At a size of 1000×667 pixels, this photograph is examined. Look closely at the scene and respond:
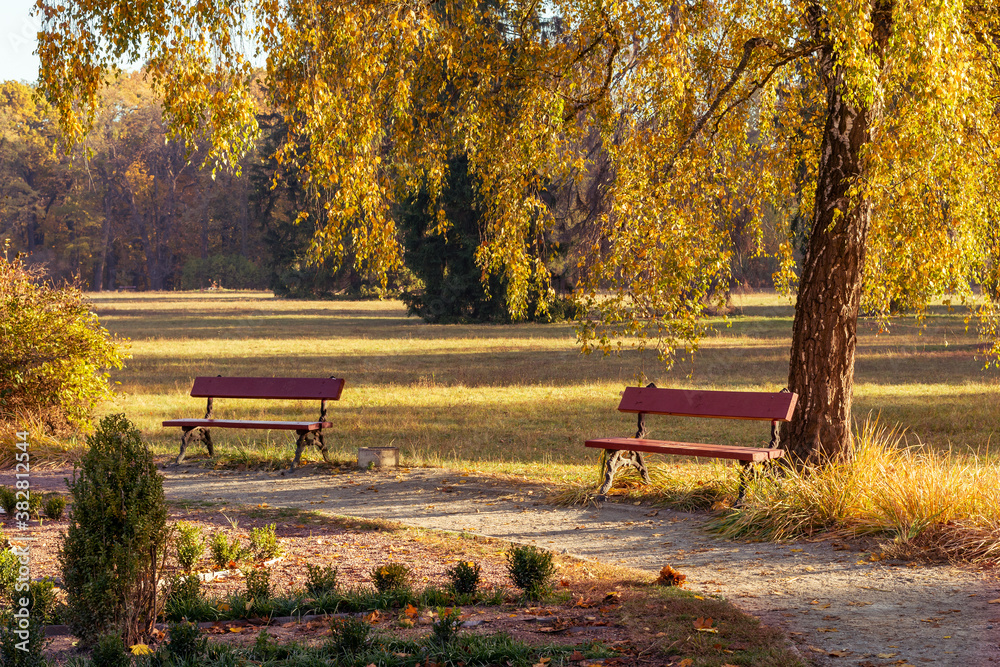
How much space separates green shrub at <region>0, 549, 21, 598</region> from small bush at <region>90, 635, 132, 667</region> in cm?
155

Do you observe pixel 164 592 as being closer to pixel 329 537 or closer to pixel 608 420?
pixel 329 537

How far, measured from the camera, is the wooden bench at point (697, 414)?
793 cm

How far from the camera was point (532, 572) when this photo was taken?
541 cm

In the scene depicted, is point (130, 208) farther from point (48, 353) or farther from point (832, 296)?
point (832, 296)

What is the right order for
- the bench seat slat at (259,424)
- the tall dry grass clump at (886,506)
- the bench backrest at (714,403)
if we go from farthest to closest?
1. the bench seat slat at (259,424)
2. the bench backrest at (714,403)
3. the tall dry grass clump at (886,506)

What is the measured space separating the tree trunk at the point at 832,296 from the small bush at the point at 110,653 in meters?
5.70

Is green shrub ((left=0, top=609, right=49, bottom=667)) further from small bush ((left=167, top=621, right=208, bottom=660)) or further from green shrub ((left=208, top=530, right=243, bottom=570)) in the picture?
green shrub ((left=208, top=530, right=243, bottom=570))

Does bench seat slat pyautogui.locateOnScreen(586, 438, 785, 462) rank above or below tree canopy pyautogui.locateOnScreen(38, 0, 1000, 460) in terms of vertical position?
below

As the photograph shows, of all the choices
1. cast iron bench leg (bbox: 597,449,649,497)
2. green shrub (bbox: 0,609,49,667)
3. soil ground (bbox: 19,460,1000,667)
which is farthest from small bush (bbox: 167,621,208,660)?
cast iron bench leg (bbox: 597,449,649,497)

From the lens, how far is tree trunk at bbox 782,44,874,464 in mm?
8117

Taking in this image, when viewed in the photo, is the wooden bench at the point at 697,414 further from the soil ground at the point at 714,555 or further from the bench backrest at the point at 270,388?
the bench backrest at the point at 270,388

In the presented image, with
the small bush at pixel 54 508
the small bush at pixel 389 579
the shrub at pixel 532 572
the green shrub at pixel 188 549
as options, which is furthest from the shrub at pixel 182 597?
the small bush at pixel 54 508

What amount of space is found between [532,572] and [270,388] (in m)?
5.93

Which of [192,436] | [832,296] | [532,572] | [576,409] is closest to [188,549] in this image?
[532,572]
